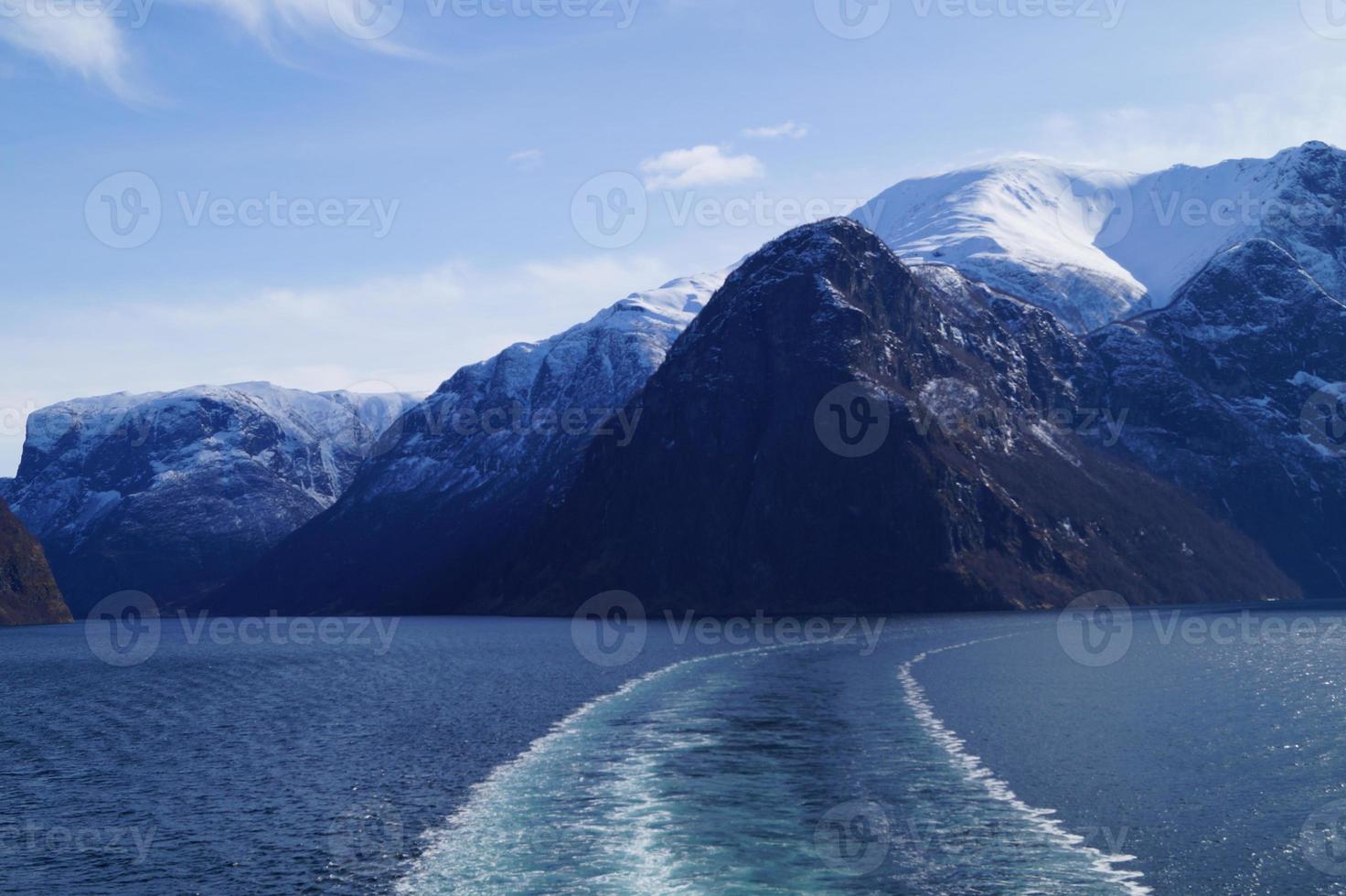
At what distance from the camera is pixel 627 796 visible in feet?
225

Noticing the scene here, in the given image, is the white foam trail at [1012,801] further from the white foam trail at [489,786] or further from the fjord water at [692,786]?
the white foam trail at [489,786]

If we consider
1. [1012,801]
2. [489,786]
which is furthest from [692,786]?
[1012,801]

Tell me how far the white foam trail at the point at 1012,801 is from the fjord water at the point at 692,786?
223 mm

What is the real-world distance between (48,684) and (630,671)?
2872 inches

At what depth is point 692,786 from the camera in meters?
70.9

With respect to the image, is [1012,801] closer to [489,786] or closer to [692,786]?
[692,786]

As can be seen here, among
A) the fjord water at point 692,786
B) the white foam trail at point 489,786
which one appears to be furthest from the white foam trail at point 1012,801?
the white foam trail at point 489,786

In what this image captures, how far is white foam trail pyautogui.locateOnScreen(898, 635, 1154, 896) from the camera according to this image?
170 feet

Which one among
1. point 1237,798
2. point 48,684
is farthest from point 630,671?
point 1237,798

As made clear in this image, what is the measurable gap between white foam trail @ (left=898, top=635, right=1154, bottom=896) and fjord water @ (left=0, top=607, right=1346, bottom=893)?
22 centimetres

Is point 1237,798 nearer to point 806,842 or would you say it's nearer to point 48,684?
point 806,842

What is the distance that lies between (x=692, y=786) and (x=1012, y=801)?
17.4 meters

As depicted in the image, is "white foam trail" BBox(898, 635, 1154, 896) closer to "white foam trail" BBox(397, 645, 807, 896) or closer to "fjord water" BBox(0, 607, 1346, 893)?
"fjord water" BBox(0, 607, 1346, 893)

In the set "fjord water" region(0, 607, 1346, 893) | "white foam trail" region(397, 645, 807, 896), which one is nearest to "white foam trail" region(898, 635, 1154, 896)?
"fjord water" region(0, 607, 1346, 893)
